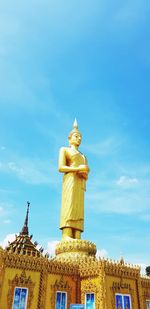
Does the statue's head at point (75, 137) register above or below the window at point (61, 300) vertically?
above

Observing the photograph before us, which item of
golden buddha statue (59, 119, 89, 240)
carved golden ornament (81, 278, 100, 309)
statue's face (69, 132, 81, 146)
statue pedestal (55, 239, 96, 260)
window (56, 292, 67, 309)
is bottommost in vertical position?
window (56, 292, 67, 309)

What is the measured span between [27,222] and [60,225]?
904 cm

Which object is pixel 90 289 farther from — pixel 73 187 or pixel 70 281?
pixel 73 187

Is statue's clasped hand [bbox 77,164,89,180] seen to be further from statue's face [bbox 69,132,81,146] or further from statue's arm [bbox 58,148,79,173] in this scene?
statue's face [bbox 69,132,81,146]

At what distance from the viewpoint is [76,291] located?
17172 mm

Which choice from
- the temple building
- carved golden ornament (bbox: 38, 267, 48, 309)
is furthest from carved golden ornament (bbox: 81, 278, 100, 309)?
carved golden ornament (bbox: 38, 267, 48, 309)

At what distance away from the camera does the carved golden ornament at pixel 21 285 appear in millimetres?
14825

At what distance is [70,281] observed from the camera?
56.7 ft

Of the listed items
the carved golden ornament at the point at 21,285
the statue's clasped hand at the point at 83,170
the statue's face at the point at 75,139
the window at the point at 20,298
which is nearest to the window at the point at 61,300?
the carved golden ornament at the point at 21,285

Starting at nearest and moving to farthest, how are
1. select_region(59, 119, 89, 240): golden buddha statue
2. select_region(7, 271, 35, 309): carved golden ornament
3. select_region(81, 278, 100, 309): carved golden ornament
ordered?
select_region(7, 271, 35, 309): carved golden ornament < select_region(81, 278, 100, 309): carved golden ornament < select_region(59, 119, 89, 240): golden buddha statue

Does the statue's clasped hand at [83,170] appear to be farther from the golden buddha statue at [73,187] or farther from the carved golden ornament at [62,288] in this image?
the carved golden ornament at [62,288]

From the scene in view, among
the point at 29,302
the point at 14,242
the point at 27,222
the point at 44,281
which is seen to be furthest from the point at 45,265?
the point at 27,222

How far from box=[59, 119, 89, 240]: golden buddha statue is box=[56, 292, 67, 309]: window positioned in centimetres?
445

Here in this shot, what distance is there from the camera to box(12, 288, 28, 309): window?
14.9 m
